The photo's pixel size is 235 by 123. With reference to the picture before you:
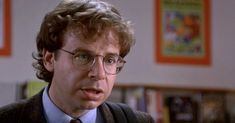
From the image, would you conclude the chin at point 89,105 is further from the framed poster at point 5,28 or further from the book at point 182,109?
the book at point 182,109

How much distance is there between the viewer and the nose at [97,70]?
46.0 inches

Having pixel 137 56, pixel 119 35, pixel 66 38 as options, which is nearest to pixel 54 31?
pixel 66 38

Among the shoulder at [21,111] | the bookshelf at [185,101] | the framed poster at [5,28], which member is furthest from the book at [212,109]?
the shoulder at [21,111]

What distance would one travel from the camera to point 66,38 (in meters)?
1.22

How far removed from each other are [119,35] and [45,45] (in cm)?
22

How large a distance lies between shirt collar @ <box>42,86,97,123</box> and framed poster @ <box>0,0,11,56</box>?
4.65 ft

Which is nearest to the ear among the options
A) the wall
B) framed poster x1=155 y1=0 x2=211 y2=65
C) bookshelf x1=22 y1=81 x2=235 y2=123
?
the wall

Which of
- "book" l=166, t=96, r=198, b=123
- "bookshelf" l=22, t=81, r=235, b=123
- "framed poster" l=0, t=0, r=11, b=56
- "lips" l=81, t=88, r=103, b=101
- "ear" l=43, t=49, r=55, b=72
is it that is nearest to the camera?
"lips" l=81, t=88, r=103, b=101

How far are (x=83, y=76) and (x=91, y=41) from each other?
0.10 metres

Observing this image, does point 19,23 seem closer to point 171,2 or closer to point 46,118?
point 171,2

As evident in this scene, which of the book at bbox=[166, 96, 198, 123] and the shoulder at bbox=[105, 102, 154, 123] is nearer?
the shoulder at bbox=[105, 102, 154, 123]

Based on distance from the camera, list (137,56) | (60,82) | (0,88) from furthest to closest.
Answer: (137,56), (0,88), (60,82)

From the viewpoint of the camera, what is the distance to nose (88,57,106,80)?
1169mm

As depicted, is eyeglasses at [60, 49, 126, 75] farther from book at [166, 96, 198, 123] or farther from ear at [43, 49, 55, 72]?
Result: book at [166, 96, 198, 123]
